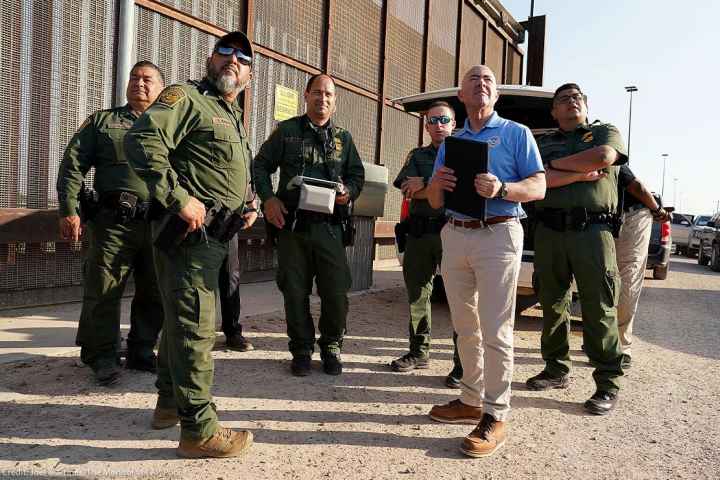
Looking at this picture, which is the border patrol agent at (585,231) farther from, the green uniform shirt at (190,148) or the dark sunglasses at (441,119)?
the green uniform shirt at (190,148)

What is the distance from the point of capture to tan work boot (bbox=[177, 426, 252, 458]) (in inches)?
104

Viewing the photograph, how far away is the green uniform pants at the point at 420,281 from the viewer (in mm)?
4258

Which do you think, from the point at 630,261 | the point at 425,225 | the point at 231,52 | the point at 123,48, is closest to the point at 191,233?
the point at 231,52

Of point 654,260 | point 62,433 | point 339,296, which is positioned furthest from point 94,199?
point 654,260

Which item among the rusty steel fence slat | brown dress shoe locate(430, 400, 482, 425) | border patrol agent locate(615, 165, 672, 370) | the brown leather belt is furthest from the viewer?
the rusty steel fence slat

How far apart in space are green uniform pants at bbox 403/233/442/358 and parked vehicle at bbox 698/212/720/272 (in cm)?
1421

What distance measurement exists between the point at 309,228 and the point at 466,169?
1466 millimetres

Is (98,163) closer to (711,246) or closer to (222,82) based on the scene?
(222,82)

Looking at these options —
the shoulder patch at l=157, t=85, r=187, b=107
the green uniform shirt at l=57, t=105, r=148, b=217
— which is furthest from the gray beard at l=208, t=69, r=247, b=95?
the green uniform shirt at l=57, t=105, r=148, b=217

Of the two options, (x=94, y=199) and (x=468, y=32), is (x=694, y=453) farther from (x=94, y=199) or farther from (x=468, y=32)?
(x=468, y=32)

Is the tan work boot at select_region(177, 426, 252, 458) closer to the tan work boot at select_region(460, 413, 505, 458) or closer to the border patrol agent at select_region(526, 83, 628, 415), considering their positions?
the tan work boot at select_region(460, 413, 505, 458)

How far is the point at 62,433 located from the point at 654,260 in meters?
8.64

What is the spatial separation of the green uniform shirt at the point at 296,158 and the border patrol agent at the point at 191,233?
127cm

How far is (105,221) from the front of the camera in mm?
3682
